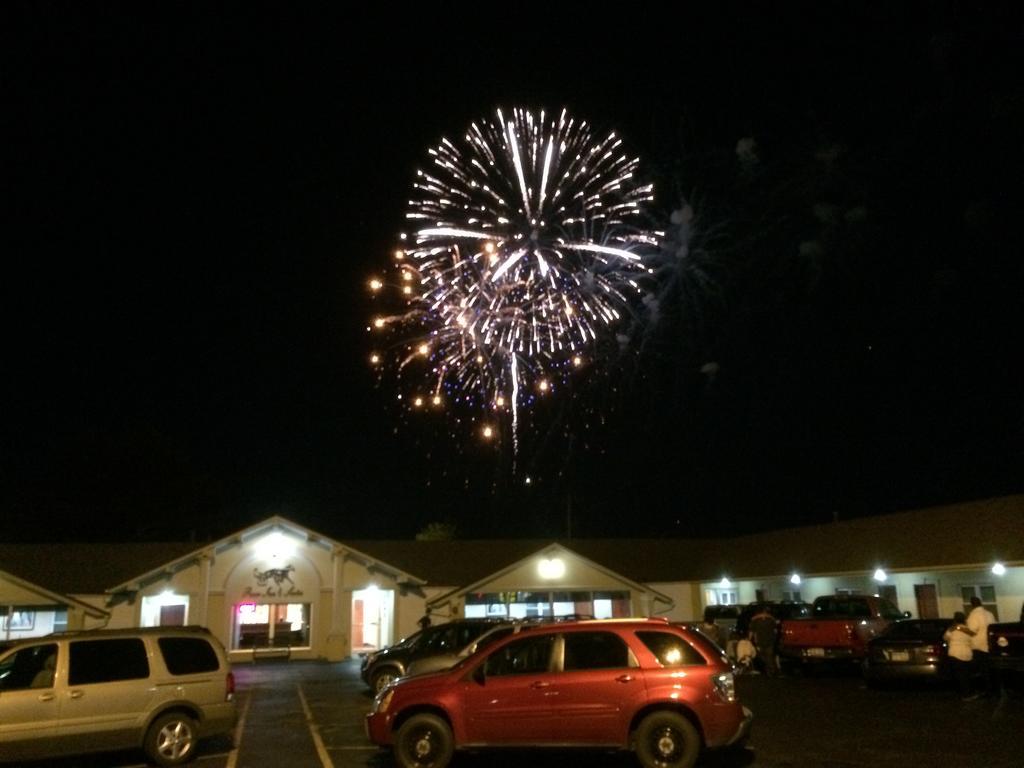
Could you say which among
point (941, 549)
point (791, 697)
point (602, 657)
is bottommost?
point (791, 697)

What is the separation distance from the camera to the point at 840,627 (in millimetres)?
18688

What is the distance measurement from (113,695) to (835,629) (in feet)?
45.5

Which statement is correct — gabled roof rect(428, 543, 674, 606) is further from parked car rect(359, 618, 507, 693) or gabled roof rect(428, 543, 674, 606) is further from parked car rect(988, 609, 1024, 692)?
parked car rect(988, 609, 1024, 692)

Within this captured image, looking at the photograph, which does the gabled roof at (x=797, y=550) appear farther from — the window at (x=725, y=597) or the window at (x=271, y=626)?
the window at (x=271, y=626)

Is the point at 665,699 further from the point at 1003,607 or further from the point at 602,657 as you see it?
the point at 1003,607

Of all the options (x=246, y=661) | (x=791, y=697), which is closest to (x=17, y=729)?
(x=791, y=697)

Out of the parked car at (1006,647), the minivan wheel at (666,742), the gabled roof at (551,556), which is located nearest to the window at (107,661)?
the minivan wheel at (666,742)

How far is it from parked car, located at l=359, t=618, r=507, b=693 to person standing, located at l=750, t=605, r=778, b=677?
19.8 ft

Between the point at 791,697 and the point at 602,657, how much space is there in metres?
7.50

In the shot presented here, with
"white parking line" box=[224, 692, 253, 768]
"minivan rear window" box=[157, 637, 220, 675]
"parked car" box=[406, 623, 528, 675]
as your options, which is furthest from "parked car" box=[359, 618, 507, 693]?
"minivan rear window" box=[157, 637, 220, 675]

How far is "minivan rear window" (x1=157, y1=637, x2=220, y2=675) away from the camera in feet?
37.0

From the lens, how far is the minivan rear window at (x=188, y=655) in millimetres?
11266

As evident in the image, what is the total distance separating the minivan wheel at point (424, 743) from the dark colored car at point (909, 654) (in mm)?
9612

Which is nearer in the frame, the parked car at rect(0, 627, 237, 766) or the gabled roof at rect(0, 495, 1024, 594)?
the parked car at rect(0, 627, 237, 766)
